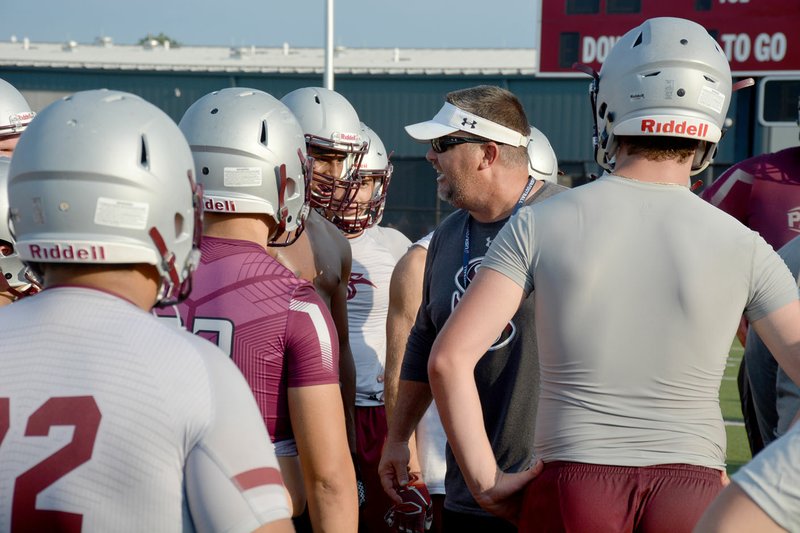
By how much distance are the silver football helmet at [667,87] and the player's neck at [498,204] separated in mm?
957

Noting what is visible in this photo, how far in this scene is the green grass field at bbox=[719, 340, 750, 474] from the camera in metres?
8.12

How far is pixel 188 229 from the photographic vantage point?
6.91 feet

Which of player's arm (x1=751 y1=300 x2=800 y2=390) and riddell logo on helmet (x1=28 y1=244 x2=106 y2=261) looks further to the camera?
player's arm (x1=751 y1=300 x2=800 y2=390)

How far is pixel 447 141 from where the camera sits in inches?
154

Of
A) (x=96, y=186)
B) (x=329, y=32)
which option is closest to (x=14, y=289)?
(x=96, y=186)

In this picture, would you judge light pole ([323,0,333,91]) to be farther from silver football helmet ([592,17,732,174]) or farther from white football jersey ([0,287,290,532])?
white football jersey ([0,287,290,532])

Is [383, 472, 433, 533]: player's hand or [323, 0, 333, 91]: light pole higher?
[323, 0, 333, 91]: light pole

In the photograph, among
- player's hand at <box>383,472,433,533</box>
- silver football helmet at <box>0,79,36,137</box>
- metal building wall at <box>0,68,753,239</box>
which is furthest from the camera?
metal building wall at <box>0,68,753,239</box>

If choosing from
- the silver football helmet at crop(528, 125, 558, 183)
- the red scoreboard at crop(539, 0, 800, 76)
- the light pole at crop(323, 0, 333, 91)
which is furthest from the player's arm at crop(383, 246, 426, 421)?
the light pole at crop(323, 0, 333, 91)

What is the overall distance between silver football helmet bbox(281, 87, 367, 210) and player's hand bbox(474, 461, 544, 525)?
234cm

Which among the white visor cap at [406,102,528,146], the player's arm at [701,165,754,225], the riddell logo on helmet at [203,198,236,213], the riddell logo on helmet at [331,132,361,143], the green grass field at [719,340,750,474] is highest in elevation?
the white visor cap at [406,102,528,146]

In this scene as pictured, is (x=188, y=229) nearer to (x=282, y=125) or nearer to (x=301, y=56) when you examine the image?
(x=282, y=125)

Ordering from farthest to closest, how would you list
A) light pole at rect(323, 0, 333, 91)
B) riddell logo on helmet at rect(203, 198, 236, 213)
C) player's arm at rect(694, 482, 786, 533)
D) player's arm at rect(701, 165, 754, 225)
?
light pole at rect(323, 0, 333, 91) < player's arm at rect(701, 165, 754, 225) < riddell logo on helmet at rect(203, 198, 236, 213) < player's arm at rect(694, 482, 786, 533)

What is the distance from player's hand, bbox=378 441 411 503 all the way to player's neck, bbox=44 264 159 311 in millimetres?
1888
